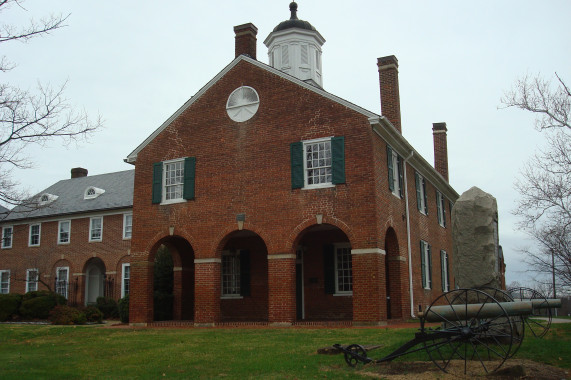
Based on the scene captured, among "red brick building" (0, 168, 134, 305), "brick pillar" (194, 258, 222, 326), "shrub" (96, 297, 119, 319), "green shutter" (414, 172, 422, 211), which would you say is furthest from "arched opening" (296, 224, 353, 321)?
"red brick building" (0, 168, 134, 305)

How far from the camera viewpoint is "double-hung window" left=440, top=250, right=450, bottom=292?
2622cm

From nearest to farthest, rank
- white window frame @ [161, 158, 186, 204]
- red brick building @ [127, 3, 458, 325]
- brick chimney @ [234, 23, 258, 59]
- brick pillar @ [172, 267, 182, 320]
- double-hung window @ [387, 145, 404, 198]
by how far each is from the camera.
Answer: red brick building @ [127, 3, 458, 325], double-hung window @ [387, 145, 404, 198], white window frame @ [161, 158, 186, 204], brick chimney @ [234, 23, 258, 59], brick pillar @ [172, 267, 182, 320]

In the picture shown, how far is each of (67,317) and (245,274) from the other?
24.7 feet

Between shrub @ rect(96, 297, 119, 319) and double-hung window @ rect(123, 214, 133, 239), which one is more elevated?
double-hung window @ rect(123, 214, 133, 239)

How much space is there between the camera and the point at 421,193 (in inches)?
933

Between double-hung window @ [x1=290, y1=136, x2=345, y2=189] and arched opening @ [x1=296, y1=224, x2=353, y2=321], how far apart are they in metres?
2.32

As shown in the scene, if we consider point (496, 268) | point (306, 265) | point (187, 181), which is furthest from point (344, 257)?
point (496, 268)

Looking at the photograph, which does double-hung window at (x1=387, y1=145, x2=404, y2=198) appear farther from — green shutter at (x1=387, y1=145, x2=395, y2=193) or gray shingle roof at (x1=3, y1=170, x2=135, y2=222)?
gray shingle roof at (x1=3, y1=170, x2=135, y2=222)

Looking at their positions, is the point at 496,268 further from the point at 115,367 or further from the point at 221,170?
the point at 221,170

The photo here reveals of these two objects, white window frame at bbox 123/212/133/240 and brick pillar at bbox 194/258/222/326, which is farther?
white window frame at bbox 123/212/133/240

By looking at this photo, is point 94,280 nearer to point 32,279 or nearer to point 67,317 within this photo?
point 32,279

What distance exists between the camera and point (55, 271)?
33.8 meters

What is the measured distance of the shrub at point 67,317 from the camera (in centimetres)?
2278

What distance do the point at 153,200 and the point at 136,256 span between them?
210 centimetres
